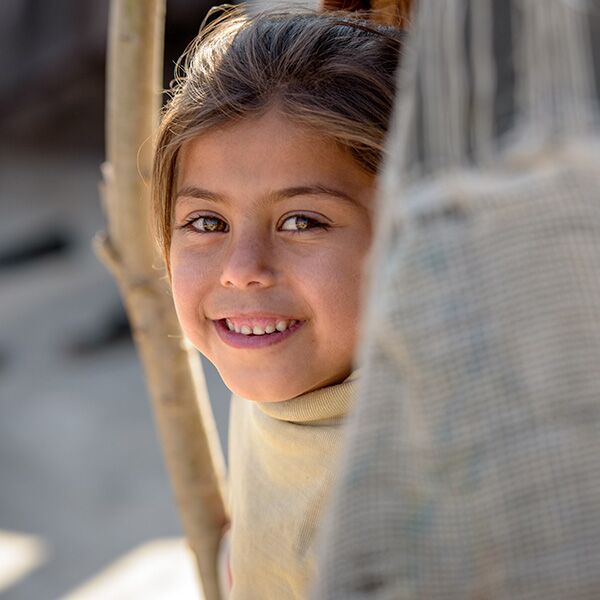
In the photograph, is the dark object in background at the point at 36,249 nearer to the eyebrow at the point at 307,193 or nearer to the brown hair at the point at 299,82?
the brown hair at the point at 299,82

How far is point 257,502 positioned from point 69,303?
336cm

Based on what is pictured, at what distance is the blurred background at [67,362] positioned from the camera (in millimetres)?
2721

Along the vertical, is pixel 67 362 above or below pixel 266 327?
above

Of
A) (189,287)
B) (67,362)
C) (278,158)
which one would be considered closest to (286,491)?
(189,287)

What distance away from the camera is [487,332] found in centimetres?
47

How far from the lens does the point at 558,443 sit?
1.53ft

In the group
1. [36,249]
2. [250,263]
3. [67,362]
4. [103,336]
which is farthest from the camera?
[36,249]

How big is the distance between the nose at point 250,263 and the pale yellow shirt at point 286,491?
13 centimetres

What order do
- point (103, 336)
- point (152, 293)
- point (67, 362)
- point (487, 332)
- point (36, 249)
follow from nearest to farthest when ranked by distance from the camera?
point (487, 332) → point (152, 293) → point (67, 362) → point (103, 336) → point (36, 249)

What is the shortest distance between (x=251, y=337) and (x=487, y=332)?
54 cm

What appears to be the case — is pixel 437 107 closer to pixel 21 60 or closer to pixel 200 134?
pixel 200 134

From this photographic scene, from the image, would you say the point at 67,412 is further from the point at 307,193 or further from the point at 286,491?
the point at 307,193

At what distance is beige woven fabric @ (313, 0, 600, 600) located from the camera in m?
0.46

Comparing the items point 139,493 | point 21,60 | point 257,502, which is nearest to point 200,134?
point 257,502
